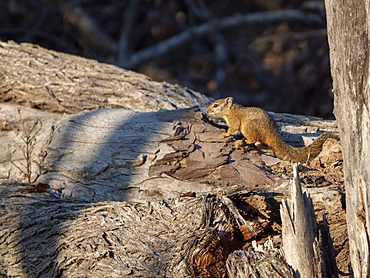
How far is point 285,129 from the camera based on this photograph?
16.1 feet

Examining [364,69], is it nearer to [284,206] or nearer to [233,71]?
[284,206]

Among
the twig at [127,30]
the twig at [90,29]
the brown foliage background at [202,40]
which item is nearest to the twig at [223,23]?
the brown foliage background at [202,40]

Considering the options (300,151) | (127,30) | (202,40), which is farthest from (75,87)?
(202,40)

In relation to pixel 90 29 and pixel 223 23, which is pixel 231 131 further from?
pixel 90 29

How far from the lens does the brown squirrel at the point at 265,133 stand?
13.8ft

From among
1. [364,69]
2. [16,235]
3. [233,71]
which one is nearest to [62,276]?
[16,235]

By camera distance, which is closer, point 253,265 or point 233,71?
point 253,265

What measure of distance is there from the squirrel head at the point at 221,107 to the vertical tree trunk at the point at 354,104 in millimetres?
2122

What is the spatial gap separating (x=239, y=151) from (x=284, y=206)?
1.26 meters

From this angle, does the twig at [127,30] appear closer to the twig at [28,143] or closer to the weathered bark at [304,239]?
the twig at [28,143]

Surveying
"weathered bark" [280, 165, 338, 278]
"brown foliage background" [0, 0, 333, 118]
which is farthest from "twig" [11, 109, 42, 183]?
"brown foliage background" [0, 0, 333, 118]

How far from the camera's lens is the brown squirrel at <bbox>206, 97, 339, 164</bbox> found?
4.22 metres

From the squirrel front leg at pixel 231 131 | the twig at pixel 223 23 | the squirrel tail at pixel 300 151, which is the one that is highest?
the twig at pixel 223 23

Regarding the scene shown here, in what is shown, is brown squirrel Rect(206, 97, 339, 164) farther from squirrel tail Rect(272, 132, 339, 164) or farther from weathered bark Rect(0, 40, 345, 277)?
weathered bark Rect(0, 40, 345, 277)
